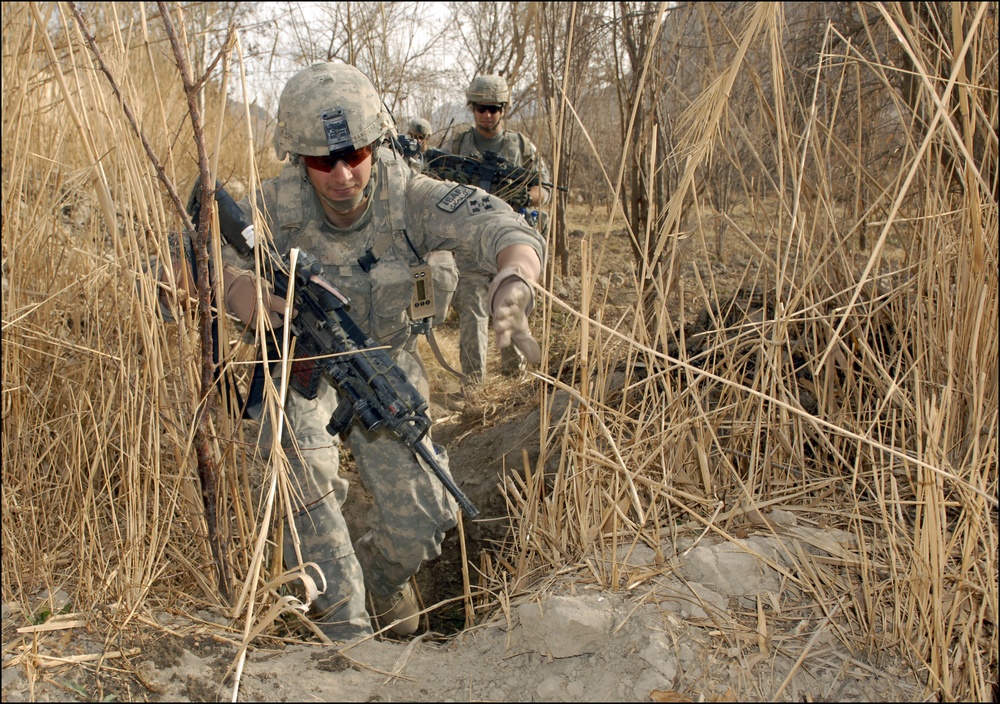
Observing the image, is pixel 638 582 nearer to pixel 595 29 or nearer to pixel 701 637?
pixel 701 637

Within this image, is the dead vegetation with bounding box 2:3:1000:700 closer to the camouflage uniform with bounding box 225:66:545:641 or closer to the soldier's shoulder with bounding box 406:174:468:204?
the camouflage uniform with bounding box 225:66:545:641

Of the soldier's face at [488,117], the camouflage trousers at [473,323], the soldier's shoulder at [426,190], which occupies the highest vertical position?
the soldier's face at [488,117]

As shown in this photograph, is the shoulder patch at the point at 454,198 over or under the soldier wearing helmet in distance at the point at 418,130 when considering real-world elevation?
under

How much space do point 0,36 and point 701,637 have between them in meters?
1.97

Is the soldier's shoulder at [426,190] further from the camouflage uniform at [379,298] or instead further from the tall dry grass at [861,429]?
the tall dry grass at [861,429]

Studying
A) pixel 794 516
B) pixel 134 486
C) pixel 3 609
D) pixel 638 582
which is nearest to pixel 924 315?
pixel 794 516

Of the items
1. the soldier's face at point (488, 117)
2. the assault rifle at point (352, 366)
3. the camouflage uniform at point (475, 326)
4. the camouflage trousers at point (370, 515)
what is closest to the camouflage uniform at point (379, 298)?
the camouflage trousers at point (370, 515)

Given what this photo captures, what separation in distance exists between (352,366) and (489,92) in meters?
3.17

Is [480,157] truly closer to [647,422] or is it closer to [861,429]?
[647,422]

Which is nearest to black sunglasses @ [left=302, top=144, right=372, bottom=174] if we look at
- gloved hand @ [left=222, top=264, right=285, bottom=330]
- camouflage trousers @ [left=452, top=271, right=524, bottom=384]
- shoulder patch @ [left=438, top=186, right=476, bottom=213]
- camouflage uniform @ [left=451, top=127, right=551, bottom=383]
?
shoulder patch @ [left=438, top=186, right=476, bottom=213]

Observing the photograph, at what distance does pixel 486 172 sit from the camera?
4.55 m

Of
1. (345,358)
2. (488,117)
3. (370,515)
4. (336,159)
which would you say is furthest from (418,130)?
(345,358)

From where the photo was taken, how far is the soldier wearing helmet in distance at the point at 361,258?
221 cm

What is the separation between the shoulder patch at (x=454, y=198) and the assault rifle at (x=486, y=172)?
221 centimetres
